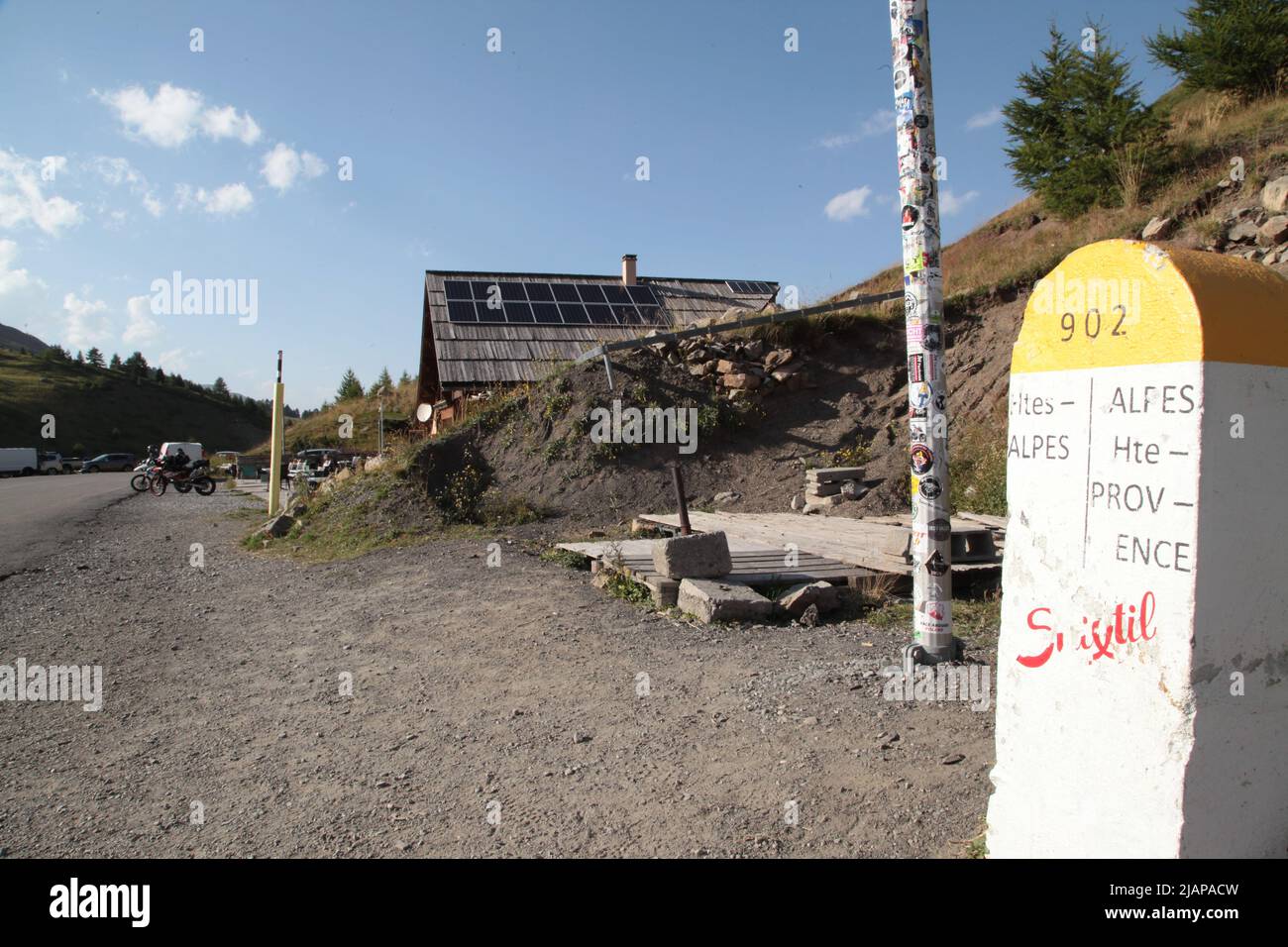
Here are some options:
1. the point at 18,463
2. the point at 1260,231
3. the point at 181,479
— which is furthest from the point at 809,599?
the point at 18,463

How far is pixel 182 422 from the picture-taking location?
88188 millimetres

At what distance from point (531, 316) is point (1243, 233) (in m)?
15.6

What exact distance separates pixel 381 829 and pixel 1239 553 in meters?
3.57

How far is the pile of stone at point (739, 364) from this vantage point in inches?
627

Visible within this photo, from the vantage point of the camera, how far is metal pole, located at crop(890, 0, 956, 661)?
5211 mm

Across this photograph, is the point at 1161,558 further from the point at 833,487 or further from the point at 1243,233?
the point at 1243,233

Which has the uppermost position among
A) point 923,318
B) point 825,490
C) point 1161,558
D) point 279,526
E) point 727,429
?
point 923,318

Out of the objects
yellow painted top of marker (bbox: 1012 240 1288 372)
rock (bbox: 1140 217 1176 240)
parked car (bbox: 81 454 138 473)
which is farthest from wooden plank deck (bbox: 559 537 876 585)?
parked car (bbox: 81 454 138 473)

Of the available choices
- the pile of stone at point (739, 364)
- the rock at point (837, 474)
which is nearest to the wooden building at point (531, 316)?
the pile of stone at point (739, 364)

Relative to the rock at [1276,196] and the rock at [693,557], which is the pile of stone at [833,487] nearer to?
the rock at [693,557]

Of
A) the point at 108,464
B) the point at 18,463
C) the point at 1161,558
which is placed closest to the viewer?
the point at 1161,558

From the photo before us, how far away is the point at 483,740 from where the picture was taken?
191 inches
